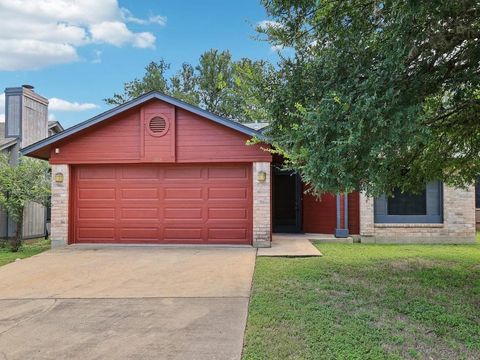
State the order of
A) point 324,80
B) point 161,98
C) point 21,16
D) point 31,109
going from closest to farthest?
point 324,80, point 161,98, point 31,109, point 21,16

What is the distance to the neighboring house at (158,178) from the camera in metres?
10.5

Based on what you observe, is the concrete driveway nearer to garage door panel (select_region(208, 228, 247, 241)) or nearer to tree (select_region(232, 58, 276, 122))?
garage door panel (select_region(208, 228, 247, 241))

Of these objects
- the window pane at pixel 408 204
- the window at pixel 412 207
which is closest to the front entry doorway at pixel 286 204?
the window at pixel 412 207

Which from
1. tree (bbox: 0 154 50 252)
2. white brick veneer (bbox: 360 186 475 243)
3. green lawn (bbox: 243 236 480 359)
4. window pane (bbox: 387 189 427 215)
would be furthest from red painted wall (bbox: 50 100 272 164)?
window pane (bbox: 387 189 427 215)

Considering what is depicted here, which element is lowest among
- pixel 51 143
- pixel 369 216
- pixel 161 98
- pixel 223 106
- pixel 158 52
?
pixel 369 216

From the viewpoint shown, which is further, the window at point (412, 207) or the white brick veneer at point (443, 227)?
the window at point (412, 207)

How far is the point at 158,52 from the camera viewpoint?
106 ft

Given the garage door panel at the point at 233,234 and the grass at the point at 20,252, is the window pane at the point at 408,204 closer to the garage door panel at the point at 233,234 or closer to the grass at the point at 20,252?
the garage door panel at the point at 233,234

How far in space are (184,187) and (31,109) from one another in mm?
7191

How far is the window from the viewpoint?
11.8 metres

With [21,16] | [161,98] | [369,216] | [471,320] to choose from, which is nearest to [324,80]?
[471,320]

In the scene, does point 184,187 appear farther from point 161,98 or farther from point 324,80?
point 324,80

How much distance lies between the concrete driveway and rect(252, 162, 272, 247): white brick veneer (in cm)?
132

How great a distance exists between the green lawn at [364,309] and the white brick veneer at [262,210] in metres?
1.71
